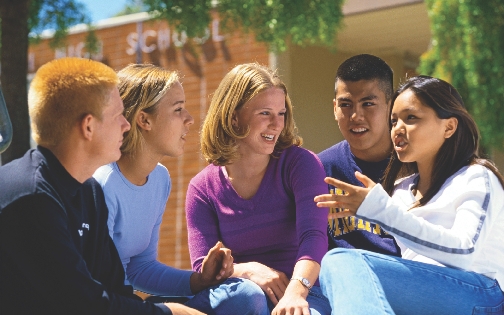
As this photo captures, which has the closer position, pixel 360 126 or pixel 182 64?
pixel 360 126

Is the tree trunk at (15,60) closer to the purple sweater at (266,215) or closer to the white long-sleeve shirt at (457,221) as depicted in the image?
the purple sweater at (266,215)

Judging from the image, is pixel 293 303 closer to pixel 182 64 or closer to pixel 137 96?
pixel 137 96

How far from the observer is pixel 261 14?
6.62 metres

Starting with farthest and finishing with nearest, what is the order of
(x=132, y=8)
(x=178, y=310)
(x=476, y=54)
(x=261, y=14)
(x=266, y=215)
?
1. (x=132, y=8)
2. (x=476, y=54)
3. (x=261, y=14)
4. (x=266, y=215)
5. (x=178, y=310)

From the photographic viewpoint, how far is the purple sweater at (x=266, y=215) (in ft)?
9.93

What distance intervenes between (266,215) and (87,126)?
1.02m

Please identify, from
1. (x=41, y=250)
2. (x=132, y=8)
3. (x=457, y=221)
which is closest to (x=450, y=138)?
(x=457, y=221)

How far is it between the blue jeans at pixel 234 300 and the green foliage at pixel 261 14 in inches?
163

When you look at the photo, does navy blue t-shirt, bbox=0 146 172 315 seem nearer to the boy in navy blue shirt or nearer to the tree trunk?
the boy in navy blue shirt

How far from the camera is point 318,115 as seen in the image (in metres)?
11.6

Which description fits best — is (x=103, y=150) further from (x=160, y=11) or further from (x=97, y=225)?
(x=160, y=11)

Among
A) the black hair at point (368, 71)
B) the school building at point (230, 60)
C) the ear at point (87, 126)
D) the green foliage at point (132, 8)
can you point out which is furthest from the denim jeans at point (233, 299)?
the green foliage at point (132, 8)

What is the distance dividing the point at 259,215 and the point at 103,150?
3.03 ft

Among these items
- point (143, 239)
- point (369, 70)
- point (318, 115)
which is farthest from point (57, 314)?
point (318, 115)
